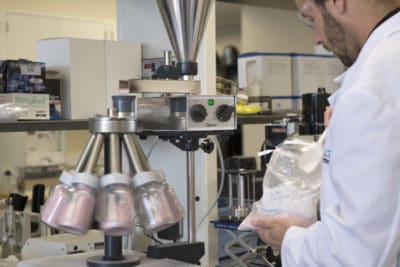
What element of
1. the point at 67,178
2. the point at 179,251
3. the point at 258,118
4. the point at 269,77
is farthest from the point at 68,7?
the point at 67,178

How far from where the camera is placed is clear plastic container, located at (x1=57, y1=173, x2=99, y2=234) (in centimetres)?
114

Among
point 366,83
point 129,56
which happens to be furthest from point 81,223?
point 129,56

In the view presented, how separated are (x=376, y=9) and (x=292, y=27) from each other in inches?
180

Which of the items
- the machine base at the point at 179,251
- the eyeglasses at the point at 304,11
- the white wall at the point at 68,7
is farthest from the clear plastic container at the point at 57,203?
the white wall at the point at 68,7

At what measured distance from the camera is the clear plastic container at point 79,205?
1.14 m

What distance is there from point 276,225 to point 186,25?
2.44 feet

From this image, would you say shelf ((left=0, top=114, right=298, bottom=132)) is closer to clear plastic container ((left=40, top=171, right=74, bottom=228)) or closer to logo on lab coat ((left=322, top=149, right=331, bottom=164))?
clear plastic container ((left=40, top=171, right=74, bottom=228))

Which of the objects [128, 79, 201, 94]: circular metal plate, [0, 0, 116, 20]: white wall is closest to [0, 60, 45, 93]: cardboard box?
[128, 79, 201, 94]: circular metal plate

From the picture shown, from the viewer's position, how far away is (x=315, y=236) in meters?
1.08

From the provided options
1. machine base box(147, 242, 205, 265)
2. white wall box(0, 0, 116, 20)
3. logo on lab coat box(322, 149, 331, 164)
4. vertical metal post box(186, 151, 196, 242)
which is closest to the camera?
logo on lab coat box(322, 149, 331, 164)

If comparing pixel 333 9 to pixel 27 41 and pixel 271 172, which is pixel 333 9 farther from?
pixel 27 41

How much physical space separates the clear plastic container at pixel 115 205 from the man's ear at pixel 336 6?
487 mm

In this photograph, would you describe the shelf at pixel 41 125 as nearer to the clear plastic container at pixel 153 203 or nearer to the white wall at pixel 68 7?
the clear plastic container at pixel 153 203

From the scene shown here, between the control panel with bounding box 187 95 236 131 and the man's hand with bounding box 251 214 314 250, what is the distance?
480mm
